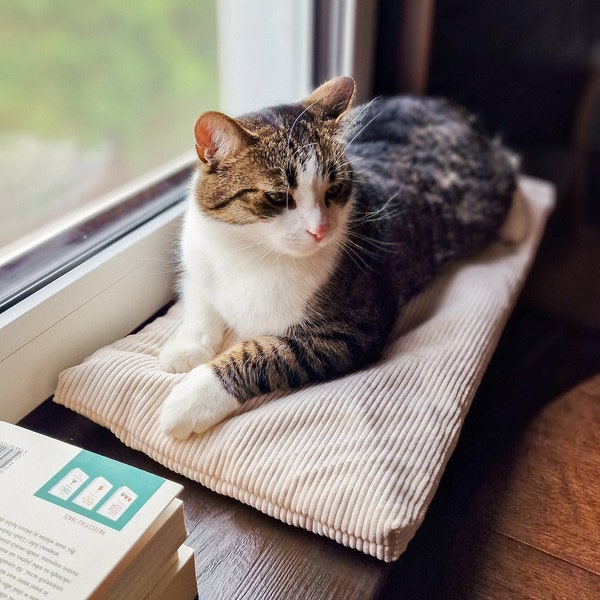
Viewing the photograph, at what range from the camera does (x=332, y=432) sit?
2.92 feet

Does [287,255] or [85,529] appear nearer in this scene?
[85,529]

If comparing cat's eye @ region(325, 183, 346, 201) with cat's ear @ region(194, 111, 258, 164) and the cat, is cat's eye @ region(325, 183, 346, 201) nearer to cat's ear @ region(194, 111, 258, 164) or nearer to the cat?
the cat

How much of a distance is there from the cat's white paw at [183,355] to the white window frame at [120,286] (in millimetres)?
129

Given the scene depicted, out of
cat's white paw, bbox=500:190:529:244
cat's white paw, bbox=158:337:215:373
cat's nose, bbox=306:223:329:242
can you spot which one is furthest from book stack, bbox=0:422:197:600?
cat's white paw, bbox=500:190:529:244

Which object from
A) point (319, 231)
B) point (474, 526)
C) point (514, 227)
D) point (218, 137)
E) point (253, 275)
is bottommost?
point (474, 526)

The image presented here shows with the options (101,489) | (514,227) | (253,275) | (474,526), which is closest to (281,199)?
(253,275)

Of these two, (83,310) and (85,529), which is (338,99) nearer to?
(83,310)

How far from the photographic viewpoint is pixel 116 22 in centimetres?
127

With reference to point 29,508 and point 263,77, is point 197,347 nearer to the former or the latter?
point 29,508

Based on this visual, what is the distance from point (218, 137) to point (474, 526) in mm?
682

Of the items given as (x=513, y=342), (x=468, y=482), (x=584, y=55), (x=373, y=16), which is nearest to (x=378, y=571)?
(x=468, y=482)

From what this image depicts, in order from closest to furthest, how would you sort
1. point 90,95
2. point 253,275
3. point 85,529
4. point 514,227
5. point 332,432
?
point 85,529
point 332,432
point 253,275
point 90,95
point 514,227

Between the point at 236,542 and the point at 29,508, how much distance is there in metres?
0.26

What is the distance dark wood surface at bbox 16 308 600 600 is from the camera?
786 mm
